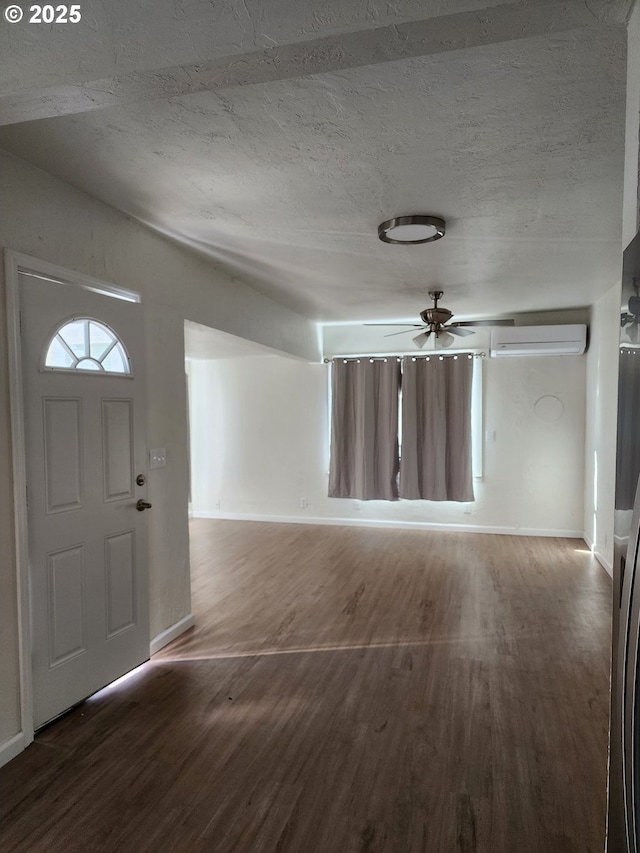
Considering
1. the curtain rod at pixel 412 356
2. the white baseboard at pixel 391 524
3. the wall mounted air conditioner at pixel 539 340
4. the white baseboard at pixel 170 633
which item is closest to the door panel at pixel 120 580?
the white baseboard at pixel 170 633

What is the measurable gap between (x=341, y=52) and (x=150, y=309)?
7.05ft

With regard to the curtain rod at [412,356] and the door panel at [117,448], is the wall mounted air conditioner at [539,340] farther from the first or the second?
the door panel at [117,448]

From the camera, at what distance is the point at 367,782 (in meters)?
1.99

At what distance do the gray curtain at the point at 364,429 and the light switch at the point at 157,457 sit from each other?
343cm

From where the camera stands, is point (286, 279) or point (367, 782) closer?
point (367, 782)

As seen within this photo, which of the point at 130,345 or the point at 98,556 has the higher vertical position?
the point at 130,345

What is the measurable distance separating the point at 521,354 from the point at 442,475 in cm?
160

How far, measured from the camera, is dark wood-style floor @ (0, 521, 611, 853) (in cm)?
177

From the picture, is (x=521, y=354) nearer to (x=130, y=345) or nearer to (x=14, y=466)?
(x=130, y=345)

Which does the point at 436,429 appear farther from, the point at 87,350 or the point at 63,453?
the point at 63,453

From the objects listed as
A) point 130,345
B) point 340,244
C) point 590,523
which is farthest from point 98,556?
point 590,523

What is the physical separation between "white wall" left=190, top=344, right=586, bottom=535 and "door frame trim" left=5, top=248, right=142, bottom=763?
179 inches

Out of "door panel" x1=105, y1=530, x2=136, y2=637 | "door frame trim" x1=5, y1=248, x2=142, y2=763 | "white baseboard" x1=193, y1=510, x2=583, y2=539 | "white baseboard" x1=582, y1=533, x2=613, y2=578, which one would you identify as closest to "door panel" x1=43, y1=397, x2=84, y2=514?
"door frame trim" x1=5, y1=248, x2=142, y2=763

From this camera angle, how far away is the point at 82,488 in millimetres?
2469
